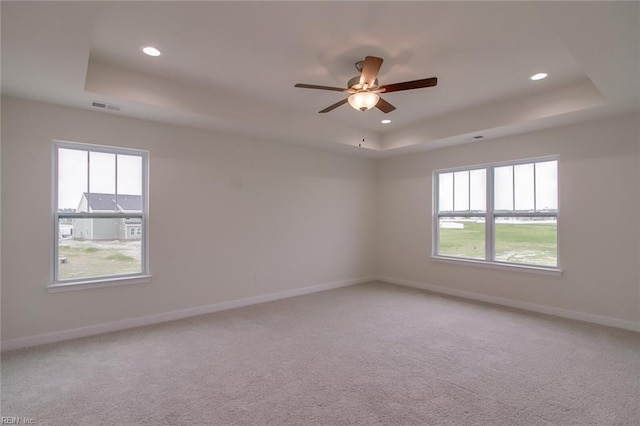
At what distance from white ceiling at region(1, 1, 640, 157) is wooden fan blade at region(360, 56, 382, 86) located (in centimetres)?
25

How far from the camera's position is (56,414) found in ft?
6.95

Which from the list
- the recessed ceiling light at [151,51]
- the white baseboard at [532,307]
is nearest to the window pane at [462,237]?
the white baseboard at [532,307]

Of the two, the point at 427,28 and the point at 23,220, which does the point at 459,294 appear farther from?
the point at 23,220

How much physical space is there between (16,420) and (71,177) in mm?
2424

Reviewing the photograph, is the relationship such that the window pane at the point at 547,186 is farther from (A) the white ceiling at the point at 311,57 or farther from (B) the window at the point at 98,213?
(B) the window at the point at 98,213

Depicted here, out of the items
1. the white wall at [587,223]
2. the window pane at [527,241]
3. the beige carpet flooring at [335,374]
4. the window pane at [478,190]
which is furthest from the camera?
the window pane at [478,190]

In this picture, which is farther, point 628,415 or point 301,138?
point 301,138

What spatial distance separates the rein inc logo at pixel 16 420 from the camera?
6.66 feet

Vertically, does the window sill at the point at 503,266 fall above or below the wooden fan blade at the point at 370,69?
below

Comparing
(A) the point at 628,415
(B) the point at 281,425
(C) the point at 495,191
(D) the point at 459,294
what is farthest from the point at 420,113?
(B) the point at 281,425

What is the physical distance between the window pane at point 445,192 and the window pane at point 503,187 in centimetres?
74

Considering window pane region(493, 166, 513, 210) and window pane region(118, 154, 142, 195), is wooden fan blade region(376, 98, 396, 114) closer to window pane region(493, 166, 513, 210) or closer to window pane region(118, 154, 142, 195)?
window pane region(493, 166, 513, 210)

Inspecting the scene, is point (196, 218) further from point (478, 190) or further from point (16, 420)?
point (478, 190)

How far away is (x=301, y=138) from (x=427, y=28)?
103 inches
